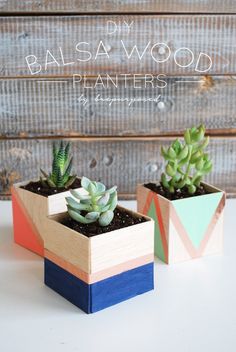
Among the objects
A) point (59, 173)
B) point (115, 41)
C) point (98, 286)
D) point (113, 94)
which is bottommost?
point (98, 286)

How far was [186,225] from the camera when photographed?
34.1 inches

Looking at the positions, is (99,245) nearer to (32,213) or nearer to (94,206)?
(94,206)

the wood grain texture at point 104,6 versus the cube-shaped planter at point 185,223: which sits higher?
the wood grain texture at point 104,6

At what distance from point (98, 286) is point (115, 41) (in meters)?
0.61

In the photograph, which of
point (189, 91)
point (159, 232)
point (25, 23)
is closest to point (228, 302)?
point (159, 232)

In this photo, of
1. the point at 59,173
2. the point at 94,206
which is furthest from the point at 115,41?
the point at 94,206

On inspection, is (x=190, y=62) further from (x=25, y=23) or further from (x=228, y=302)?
(x=228, y=302)

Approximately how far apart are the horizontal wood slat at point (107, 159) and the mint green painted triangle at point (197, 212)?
361 mm

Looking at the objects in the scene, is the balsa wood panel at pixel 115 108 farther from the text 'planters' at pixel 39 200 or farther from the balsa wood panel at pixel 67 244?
the balsa wood panel at pixel 67 244

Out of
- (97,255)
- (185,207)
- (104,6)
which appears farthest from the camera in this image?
(104,6)

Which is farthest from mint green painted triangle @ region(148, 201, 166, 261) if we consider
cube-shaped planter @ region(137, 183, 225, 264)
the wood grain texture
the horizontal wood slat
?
the wood grain texture

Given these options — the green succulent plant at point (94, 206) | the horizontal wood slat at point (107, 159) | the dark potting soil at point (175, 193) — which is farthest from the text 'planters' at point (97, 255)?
the horizontal wood slat at point (107, 159)

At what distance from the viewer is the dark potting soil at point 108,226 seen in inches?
29.2

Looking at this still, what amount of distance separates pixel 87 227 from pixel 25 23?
57 centimetres
